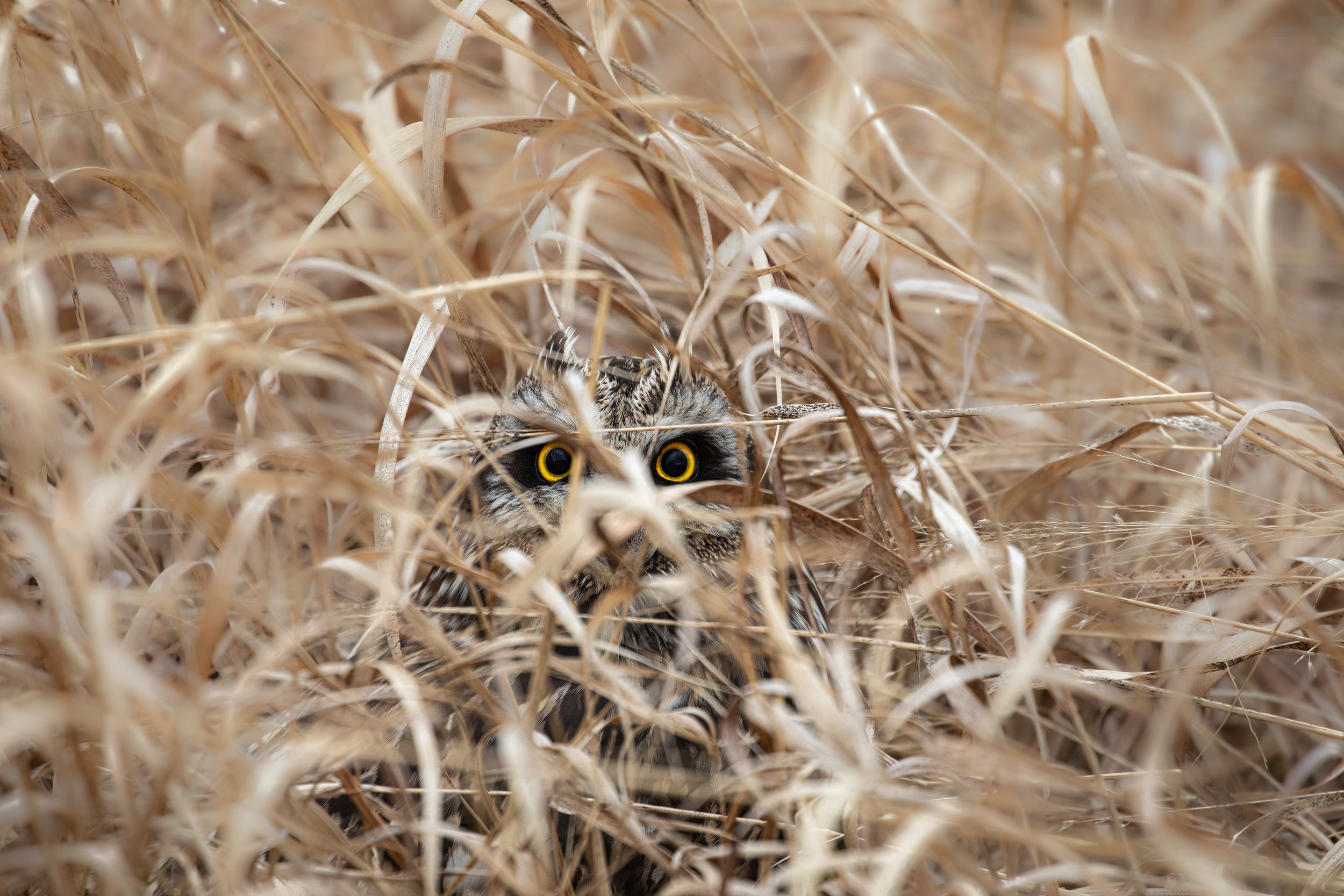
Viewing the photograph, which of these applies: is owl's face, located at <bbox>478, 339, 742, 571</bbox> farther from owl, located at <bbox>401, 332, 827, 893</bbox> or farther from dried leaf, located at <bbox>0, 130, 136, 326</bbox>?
dried leaf, located at <bbox>0, 130, 136, 326</bbox>

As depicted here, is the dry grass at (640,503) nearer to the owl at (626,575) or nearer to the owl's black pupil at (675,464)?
the owl at (626,575)

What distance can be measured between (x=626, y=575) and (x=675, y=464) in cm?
37

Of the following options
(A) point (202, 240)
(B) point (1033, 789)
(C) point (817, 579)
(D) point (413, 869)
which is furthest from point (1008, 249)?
(D) point (413, 869)

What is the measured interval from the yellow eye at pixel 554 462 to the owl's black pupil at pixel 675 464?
18 centimetres

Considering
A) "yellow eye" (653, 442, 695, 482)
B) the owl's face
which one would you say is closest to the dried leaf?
the owl's face

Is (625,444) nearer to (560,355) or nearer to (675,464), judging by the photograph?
(675,464)

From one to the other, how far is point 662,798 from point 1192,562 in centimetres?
92

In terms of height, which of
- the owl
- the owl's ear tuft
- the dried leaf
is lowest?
the owl

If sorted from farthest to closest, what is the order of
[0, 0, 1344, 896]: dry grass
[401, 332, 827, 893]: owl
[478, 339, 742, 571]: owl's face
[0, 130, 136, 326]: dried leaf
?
[478, 339, 742, 571]: owl's face < [0, 130, 136, 326]: dried leaf < [401, 332, 827, 893]: owl < [0, 0, 1344, 896]: dry grass

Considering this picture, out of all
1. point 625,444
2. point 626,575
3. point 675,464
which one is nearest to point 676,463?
point 675,464

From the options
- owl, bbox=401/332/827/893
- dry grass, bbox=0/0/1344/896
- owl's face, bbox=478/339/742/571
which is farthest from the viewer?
owl's face, bbox=478/339/742/571

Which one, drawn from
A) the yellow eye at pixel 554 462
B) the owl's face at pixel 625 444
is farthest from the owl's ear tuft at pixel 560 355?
the yellow eye at pixel 554 462

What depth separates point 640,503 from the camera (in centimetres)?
123

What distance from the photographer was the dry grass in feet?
3.97
